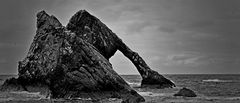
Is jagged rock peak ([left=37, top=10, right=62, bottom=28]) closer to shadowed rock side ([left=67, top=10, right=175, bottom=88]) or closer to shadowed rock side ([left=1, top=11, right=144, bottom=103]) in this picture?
shadowed rock side ([left=67, top=10, right=175, bottom=88])

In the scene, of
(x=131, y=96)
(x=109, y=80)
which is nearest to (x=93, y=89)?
(x=109, y=80)

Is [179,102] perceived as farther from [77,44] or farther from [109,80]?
[77,44]

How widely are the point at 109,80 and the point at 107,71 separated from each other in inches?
53.2

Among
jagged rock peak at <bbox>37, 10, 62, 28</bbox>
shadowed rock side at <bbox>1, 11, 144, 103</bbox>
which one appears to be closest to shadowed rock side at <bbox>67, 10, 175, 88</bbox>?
jagged rock peak at <bbox>37, 10, 62, 28</bbox>

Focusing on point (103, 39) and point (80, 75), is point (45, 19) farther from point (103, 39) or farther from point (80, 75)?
point (80, 75)

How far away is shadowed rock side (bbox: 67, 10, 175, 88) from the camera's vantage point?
214 feet

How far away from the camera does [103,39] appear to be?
66188 millimetres

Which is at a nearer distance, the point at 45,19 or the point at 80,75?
the point at 80,75

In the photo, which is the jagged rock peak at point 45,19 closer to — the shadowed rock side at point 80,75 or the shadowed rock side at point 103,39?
the shadowed rock side at point 103,39

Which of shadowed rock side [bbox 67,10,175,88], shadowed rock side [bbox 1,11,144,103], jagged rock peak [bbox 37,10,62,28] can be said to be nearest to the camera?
shadowed rock side [bbox 1,11,144,103]

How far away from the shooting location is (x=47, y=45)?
5203 cm

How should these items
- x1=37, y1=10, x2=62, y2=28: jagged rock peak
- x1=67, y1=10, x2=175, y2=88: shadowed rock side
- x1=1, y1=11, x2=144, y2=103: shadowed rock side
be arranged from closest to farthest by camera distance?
x1=1, y1=11, x2=144, y2=103: shadowed rock side
x1=37, y1=10, x2=62, y2=28: jagged rock peak
x1=67, y1=10, x2=175, y2=88: shadowed rock side

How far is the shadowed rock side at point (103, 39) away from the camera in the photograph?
65.1 m

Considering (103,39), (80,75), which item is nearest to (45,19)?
(103,39)
